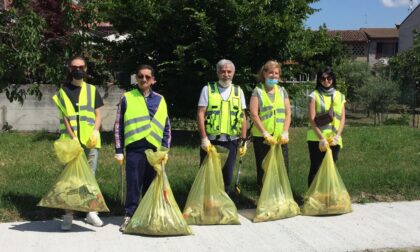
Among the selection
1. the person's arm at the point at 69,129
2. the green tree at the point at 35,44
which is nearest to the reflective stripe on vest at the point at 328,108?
the person's arm at the point at 69,129

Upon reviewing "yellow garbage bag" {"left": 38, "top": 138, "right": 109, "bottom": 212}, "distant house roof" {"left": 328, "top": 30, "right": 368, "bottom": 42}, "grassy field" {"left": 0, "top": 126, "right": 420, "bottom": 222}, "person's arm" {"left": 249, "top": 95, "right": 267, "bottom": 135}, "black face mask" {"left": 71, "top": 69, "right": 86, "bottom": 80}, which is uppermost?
"distant house roof" {"left": 328, "top": 30, "right": 368, "bottom": 42}

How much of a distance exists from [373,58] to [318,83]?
1460 inches

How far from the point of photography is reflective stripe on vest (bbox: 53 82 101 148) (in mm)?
4895

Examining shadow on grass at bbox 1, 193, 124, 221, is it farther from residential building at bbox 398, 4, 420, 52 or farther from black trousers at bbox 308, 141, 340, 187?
residential building at bbox 398, 4, 420, 52

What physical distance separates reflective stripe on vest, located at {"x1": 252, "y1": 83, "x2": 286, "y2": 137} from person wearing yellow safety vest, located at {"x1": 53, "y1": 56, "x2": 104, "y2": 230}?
5.99ft

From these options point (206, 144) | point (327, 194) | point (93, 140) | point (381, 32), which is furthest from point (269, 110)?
point (381, 32)

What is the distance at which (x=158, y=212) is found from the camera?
4746 mm

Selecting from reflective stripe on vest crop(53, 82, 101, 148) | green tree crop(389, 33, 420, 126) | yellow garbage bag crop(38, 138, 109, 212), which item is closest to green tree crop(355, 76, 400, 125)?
green tree crop(389, 33, 420, 126)

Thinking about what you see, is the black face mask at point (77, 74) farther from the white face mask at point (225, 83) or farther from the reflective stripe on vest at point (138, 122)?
the white face mask at point (225, 83)

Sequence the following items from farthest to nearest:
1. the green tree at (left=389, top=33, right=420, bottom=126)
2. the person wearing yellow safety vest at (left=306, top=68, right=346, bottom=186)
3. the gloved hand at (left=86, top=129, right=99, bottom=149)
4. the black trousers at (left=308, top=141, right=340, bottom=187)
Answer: the green tree at (left=389, top=33, right=420, bottom=126), the black trousers at (left=308, top=141, right=340, bottom=187), the person wearing yellow safety vest at (left=306, top=68, right=346, bottom=186), the gloved hand at (left=86, top=129, right=99, bottom=149)

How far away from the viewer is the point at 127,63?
1084cm

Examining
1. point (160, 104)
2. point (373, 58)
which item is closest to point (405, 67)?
point (373, 58)

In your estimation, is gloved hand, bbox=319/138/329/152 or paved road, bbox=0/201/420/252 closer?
paved road, bbox=0/201/420/252

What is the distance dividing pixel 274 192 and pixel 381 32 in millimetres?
39689
